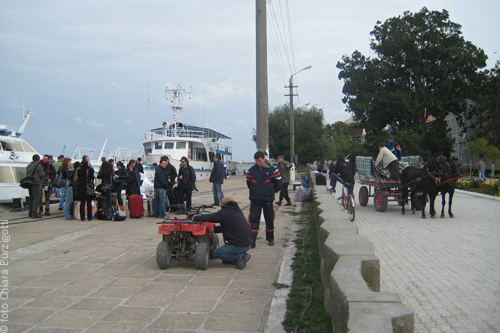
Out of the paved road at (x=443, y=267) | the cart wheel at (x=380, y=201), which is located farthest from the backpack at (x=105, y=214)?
the cart wheel at (x=380, y=201)

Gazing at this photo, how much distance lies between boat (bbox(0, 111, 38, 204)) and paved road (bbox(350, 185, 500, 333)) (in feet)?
38.9

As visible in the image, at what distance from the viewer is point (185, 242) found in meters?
6.21

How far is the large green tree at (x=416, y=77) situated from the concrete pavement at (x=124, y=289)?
31.7 meters

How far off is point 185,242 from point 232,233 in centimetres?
74

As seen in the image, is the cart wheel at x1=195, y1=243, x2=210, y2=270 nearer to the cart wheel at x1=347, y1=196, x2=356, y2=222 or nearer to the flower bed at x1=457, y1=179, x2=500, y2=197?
the cart wheel at x1=347, y1=196, x2=356, y2=222

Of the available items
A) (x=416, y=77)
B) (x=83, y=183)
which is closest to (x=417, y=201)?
(x=83, y=183)

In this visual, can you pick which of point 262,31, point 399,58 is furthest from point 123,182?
point 399,58

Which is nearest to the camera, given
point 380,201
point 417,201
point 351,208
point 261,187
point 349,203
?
point 261,187

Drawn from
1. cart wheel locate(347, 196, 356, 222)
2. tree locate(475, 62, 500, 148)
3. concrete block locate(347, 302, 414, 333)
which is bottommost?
cart wheel locate(347, 196, 356, 222)

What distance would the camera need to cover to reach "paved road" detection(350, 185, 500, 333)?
13.6 ft

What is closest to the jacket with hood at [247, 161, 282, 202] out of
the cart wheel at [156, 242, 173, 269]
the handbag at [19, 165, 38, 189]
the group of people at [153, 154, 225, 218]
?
the cart wheel at [156, 242, 173, 269]

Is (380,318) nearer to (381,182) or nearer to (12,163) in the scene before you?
(381,182)

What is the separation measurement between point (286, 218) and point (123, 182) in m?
5.12

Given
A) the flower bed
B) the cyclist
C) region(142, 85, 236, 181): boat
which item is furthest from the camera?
region(142, 85, 236, 181): boat
